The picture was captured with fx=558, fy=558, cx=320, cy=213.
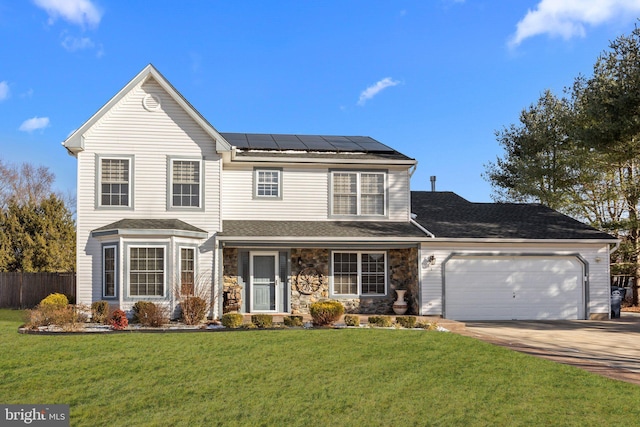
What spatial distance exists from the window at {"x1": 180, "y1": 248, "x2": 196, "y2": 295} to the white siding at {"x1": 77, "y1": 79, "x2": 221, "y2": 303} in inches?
11.8

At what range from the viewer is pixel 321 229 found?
59.0ft

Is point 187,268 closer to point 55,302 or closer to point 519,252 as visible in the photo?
point 55,302

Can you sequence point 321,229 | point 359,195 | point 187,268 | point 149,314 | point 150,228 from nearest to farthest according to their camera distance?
point 149,314 → point 150,228 → point 187,268 → point 321,229 → point 359,195

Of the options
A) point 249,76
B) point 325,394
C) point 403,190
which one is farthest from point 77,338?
A: point 403,190

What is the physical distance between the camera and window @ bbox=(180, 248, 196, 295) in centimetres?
1644

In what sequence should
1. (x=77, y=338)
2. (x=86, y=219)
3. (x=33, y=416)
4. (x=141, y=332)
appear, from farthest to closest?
(x=86, y=219), (x=141, y=332), (x=77, y=338), (x=33, y=416)

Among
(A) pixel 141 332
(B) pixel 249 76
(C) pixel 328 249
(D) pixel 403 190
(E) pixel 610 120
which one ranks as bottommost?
(A) pixel 141 332

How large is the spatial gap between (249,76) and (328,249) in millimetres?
6353

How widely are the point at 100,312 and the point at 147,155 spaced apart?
4872 mm

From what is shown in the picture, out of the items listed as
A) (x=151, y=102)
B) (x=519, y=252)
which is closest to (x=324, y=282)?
(x=519, y=252)

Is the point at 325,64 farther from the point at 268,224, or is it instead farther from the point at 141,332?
the point at 141,332

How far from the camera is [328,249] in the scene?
61.2 feet

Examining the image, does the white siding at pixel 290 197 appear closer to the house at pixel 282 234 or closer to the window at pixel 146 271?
the house at pixel 282 234

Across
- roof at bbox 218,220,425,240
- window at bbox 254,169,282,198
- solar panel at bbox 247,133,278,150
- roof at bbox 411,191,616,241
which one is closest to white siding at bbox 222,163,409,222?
window at bbox 254,169,282,198
